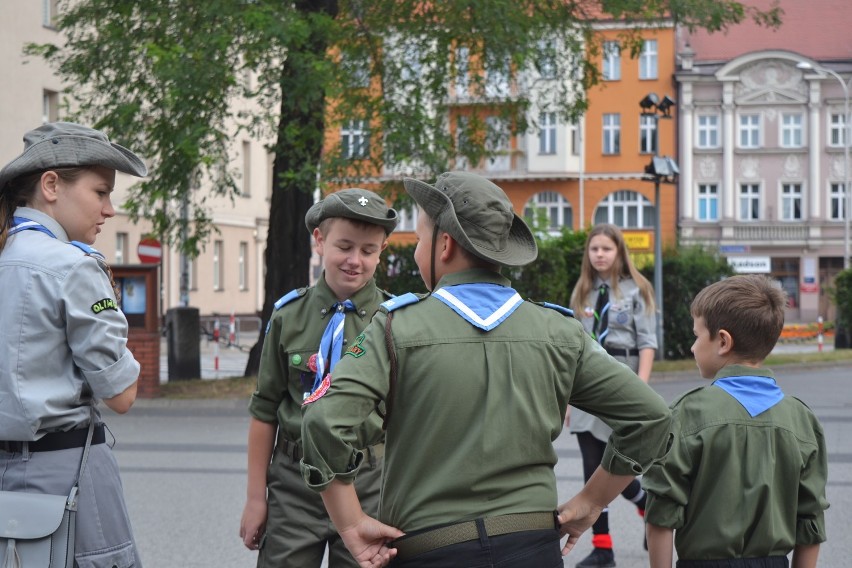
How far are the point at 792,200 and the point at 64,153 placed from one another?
58.4 m

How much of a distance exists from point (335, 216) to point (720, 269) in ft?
76.9

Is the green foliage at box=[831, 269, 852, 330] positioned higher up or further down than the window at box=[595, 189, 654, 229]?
further down

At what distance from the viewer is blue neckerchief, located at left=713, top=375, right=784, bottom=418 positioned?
3.72 meters

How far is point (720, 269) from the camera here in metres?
26.5

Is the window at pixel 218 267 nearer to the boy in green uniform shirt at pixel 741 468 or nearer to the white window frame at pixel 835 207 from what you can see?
the white window frame at pixel 835 207

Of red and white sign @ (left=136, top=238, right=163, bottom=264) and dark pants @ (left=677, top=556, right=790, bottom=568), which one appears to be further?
red and white sign @ (left=136, top=238, right=163, bottom=264)

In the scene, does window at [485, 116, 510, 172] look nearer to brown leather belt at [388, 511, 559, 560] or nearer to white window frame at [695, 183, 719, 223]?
brown leather belt at [388, 511, 559, 560]

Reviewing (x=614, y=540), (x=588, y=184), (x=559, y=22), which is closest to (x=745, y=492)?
(x=614, y=540)

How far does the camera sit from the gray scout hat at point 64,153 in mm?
3375

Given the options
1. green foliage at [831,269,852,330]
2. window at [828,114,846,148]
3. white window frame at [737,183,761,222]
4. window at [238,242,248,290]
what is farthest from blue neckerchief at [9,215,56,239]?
window at [828,114,846,148]

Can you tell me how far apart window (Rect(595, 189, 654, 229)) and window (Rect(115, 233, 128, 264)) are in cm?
2530

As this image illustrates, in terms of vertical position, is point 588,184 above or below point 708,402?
above

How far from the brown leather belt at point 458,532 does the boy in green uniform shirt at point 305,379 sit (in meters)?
1.10

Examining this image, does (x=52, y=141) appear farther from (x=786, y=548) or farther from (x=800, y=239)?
(x=800, y=239)
